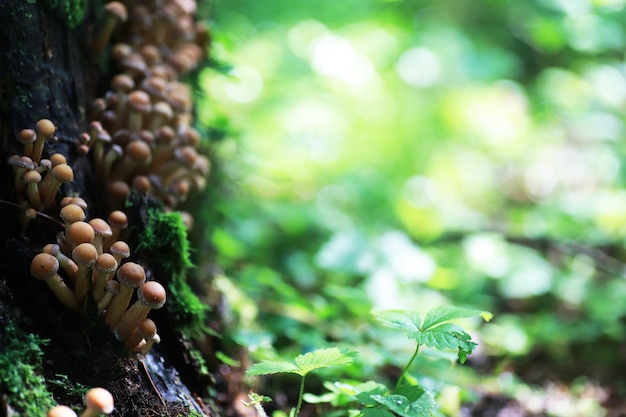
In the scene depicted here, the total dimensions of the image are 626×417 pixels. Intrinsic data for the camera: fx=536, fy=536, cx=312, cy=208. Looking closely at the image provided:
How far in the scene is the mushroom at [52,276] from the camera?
5.81 ft

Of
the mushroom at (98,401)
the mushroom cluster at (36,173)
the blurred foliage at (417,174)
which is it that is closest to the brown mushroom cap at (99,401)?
the mushroom at (98,401)

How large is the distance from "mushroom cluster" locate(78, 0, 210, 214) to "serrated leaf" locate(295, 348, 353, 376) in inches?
45.7

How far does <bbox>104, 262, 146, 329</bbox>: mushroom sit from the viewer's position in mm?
1845

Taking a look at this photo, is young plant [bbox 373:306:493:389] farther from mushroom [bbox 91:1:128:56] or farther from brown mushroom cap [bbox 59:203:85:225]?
mushroom [bbox 91:1:128:56]

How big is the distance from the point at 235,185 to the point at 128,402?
89.1 inches

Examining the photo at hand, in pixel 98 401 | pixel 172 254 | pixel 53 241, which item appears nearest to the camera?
pixel 98 401

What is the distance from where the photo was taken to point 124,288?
1.93 meters

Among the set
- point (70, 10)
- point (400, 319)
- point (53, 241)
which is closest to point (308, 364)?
point (400, 319)

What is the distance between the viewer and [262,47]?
702cm

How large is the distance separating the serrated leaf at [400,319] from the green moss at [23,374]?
113 cm

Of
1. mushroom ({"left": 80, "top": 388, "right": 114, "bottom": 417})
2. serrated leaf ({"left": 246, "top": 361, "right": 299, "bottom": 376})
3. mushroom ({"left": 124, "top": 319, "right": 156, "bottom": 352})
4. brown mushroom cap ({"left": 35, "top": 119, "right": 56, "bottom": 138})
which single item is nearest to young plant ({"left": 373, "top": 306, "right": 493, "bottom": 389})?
serrated leaf ({"left": 246, "top": 361, "right": 299, "bottom": 376})

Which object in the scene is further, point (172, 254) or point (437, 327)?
point (172, 254)

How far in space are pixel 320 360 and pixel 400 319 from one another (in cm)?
34

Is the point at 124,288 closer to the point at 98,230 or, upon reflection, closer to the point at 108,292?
the point at 108,292
